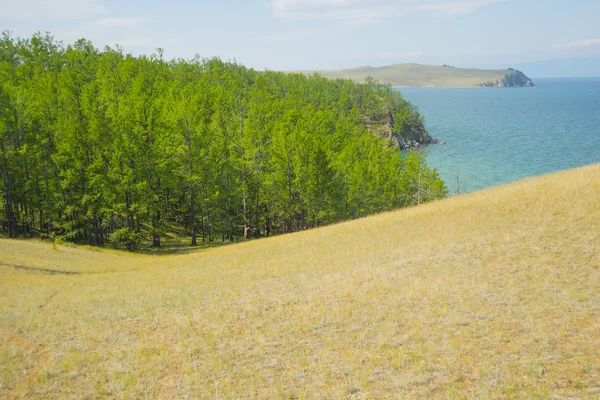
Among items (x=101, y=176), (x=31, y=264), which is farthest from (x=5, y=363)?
(x=101, y=176)

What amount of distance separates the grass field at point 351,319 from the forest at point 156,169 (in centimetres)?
1487

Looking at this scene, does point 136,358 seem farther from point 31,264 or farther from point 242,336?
point 31,264

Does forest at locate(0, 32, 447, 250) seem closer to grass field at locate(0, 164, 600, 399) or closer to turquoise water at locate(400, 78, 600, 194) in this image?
grass field at locate(0, 164, 600, 399)

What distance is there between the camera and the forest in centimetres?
4169

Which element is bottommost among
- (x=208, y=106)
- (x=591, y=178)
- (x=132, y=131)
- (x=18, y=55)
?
(x=591, y=178)

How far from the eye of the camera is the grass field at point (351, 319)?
11.3 m

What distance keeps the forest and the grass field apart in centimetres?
1487

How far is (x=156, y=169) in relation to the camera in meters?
43.3

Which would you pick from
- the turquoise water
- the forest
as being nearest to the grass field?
the forest

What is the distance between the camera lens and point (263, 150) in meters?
49.2

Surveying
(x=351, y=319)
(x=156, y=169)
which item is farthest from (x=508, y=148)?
(x=351, y=319)

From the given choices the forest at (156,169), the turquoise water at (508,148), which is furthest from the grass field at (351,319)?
the turquoise water at (508,148)

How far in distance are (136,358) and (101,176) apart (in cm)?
3045

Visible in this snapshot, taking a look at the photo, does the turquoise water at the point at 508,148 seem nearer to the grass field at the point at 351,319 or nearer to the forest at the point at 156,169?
the forest at the point at 156,169
